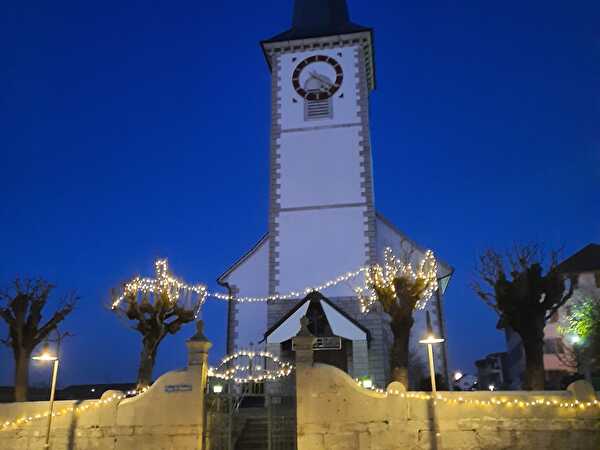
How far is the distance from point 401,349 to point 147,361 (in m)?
6.21

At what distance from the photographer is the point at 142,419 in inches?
426

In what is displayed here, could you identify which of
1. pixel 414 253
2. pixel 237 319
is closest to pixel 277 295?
pixel 237 319

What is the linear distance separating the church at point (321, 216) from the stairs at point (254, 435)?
4.67 metres

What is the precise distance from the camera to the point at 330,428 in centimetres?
1027

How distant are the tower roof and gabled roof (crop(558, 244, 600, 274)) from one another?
18592 millimetres

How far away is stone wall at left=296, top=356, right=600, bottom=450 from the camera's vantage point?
32.3 feet

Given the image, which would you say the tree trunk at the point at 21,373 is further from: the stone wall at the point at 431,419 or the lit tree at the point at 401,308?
the lit tree at the point at 401,308

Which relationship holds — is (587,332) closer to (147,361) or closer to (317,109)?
(317,109)

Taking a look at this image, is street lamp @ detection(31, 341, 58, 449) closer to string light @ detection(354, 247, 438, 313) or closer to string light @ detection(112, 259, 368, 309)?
string light @ detection(112, 259, 368, 309)

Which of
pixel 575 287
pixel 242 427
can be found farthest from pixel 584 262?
pixel 242 427

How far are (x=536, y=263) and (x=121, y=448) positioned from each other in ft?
31.4

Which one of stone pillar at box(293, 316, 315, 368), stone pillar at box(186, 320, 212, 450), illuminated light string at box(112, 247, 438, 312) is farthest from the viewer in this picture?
illuminated light string at box(112, 247, 438, 312)

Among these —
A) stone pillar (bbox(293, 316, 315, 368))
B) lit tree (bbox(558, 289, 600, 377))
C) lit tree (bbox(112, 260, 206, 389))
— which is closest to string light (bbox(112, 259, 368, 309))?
lit tree (bbox(112, 260, 206, 389))

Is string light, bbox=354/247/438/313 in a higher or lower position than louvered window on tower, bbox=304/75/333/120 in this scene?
lower
